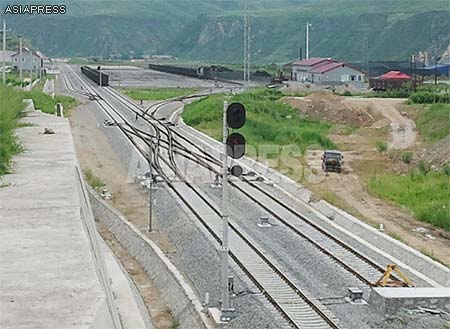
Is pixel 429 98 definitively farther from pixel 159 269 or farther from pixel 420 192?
pixel 159 269

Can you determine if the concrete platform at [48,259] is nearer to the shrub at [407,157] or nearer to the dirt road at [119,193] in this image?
the dirt road at [119,193]

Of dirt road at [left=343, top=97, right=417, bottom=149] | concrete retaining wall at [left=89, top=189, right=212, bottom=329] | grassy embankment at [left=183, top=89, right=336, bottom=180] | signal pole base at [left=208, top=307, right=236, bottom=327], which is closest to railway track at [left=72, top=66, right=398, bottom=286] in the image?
grassy embankment at [left=183, top=89, right=336, bottom=180]

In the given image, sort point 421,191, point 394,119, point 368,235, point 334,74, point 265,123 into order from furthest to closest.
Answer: point 334,74, point 394,119, point 265,123, point 421,191, point 368,235

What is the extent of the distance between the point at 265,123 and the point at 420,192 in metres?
15.8

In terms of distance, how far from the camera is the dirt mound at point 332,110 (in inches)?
1868

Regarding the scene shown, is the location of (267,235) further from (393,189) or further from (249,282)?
(393,189)

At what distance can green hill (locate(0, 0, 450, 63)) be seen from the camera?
119938 millimetres

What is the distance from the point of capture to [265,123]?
40.8 meters

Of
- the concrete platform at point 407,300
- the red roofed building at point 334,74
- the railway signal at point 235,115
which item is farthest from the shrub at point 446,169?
the red roofed building at point 334,74

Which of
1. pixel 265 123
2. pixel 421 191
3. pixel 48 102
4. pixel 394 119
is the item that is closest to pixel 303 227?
pixel 421 191

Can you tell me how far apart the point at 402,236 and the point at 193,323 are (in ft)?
25.8

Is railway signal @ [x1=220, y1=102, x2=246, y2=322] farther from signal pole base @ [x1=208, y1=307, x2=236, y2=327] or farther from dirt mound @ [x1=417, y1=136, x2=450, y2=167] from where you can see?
dirt mound @ [x1=417, y1=136, x2=450, y2=167]

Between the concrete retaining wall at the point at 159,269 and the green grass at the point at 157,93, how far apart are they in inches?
1452

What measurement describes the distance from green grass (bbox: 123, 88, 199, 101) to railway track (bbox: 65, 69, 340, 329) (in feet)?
111
